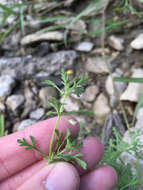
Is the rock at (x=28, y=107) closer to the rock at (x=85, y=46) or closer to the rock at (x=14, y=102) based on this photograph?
the rock at (x=14, y=102)

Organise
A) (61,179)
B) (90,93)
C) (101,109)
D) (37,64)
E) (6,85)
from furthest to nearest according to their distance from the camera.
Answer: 1. (37,64)
2. (6,85)
3. (90,93)
4. (101,109)
5. (61,179)

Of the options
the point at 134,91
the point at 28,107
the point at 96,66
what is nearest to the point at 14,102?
the point at 28,107

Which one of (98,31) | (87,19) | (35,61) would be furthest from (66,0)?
(35,61)

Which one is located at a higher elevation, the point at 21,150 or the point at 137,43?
the point at 137,43

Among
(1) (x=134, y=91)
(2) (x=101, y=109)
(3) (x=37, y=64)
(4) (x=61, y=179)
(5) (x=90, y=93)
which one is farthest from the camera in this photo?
(3) (x=37, y=64)

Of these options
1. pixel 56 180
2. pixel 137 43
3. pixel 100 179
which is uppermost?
pixel 137 43

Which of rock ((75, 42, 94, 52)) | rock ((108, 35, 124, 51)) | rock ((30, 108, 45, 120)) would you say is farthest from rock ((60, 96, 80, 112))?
rock ((108, 35, 124, 51))

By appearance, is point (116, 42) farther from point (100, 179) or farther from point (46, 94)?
point (100, 179)

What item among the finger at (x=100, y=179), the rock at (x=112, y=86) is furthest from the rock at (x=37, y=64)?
the finger at (x=100, y=179)

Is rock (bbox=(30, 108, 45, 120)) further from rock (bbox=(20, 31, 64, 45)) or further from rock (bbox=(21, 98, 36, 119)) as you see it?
rock (bbox=(20, 31, 64, 45))
